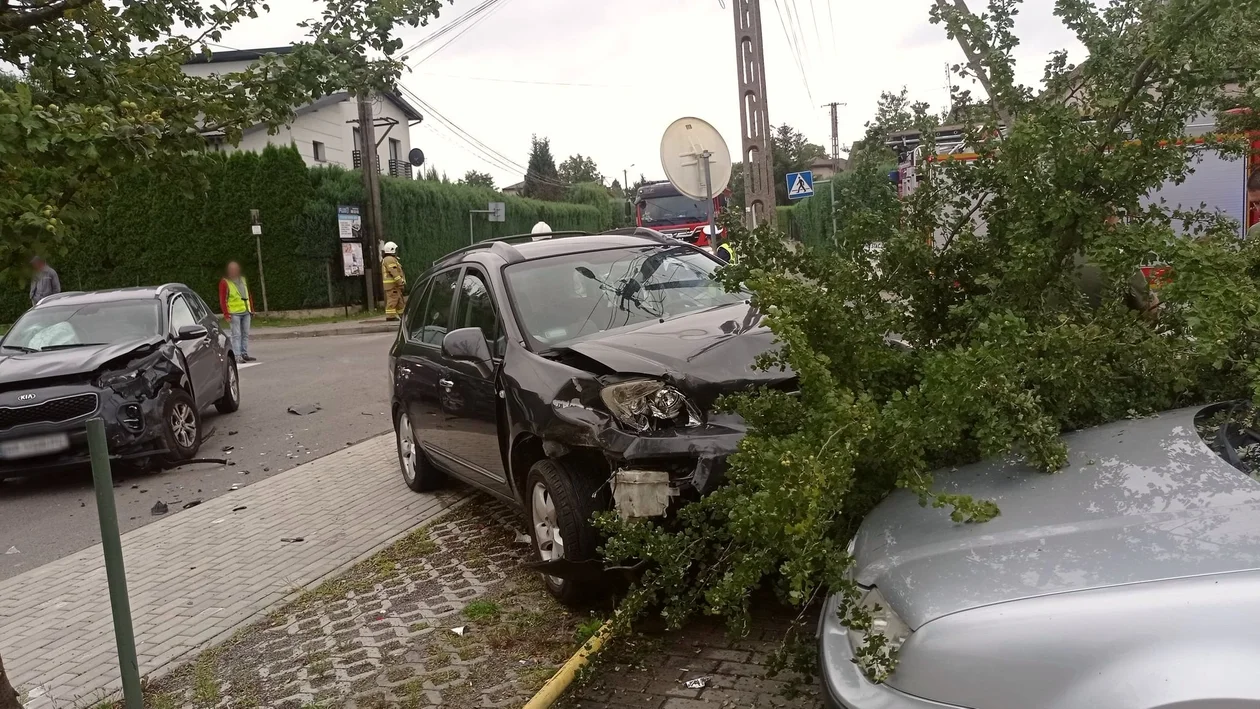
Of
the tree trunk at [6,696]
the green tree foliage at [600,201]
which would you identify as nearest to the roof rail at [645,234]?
the tree trunk at [6,696]

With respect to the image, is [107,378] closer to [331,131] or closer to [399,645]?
[399,645]

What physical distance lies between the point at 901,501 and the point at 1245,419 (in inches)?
43.7

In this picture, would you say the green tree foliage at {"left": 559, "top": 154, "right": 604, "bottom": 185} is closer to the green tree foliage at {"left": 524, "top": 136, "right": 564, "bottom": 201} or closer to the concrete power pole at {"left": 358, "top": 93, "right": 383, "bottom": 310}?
the green tree foliage at {"left": 524, "top": 136, "right": 564, "bottom": 201}

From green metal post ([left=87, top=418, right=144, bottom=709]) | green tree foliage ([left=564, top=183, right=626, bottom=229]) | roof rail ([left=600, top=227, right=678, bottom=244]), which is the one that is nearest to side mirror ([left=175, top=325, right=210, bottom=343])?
roof rail ([left=600, top=227, right=678, bottom=244])

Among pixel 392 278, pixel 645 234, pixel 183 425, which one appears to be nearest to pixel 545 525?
pixel 645 234

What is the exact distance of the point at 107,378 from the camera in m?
8.56

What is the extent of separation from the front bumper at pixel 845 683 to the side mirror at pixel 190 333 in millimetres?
8644

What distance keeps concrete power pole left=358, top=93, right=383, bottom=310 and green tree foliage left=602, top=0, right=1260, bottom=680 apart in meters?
21.3

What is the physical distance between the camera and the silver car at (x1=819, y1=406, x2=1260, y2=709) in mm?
2084

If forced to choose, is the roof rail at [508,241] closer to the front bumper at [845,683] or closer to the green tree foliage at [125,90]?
the green tree foliage at [125,90]

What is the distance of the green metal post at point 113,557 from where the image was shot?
3.22 m

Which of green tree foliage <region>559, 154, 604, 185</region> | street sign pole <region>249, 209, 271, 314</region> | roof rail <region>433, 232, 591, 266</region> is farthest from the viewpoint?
green tree foliage <region>559, 154, 604, 185</region>

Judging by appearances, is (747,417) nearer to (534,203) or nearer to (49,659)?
(49,659)

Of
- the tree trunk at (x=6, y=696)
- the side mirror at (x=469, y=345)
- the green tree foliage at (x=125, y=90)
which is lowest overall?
the tree trunk at (x=6, y=696)
